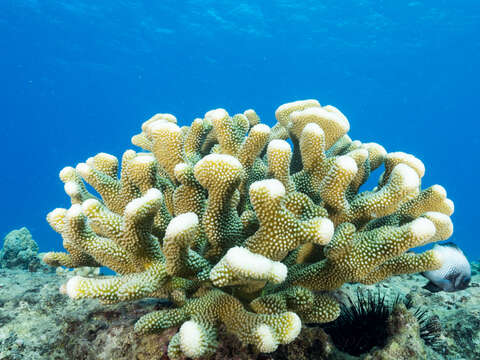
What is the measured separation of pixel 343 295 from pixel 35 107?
361 ft

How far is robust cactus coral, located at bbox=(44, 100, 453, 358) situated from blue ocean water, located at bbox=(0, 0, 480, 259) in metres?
52.7

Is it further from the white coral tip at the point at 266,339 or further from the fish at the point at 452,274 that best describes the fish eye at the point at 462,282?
the white coral tip at the point at 266,339

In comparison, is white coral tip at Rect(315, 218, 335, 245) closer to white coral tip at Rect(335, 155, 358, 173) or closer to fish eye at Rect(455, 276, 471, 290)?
white coral tip at Rect(335, 155, 358, 173)

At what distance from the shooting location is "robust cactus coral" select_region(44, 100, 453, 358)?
161cm

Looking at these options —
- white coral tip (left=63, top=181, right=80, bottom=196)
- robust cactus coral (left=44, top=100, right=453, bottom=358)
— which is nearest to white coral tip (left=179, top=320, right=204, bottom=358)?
robust cactus coral (left=44, top=100, right=453, bottom=358)

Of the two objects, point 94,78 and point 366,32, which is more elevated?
point 94,78

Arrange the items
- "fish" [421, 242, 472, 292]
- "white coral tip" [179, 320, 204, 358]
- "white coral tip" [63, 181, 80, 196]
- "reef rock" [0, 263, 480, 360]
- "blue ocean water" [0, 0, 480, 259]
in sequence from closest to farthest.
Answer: "white coral tip" [179, 320, 204, 358] → "reef rock" [0, 263, 480, 360] → "white coral tip" [63, 181, 80, 196] → "fish" [421, 242, 472, 292] → "blue ocean water" [0, 0, 480, 259]

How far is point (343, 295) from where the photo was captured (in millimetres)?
2555

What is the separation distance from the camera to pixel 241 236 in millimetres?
2016

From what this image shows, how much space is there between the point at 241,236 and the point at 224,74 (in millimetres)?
90889

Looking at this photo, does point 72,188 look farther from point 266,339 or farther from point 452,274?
point 452,274

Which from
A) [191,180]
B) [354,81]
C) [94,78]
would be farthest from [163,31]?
[191,180]

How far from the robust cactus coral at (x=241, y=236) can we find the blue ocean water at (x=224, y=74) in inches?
2076

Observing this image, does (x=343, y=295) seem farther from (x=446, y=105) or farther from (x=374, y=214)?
(x=446, y=105)
